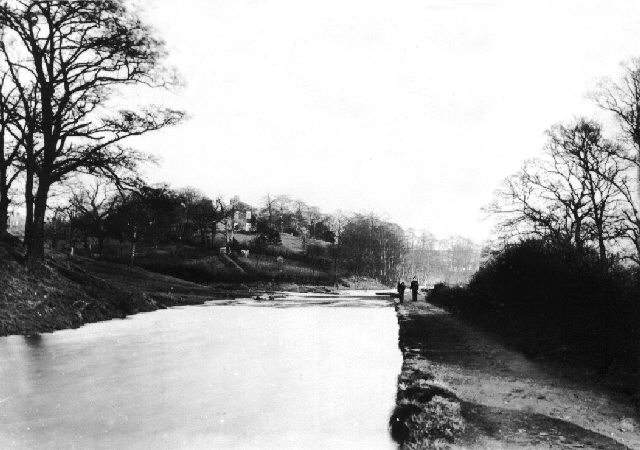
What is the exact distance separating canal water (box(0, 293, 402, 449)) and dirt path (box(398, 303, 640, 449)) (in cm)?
113

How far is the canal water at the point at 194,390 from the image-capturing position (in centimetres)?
720

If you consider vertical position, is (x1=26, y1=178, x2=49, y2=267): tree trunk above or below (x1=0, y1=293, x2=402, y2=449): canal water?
above

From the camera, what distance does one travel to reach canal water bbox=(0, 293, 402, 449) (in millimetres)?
7199

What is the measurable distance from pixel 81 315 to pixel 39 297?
A: 6.07 ft

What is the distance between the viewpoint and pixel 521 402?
25.7 ft

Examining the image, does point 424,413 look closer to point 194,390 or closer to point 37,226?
point 194,390

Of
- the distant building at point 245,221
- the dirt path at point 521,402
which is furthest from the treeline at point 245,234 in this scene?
the dirt path at point 521,402

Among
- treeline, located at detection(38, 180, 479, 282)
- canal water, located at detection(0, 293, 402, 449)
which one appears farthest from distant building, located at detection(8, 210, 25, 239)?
canal water, located at detection(0, 293, 402, 449)

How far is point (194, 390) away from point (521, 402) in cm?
612

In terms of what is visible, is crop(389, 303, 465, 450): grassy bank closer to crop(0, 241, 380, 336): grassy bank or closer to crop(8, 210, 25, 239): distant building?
crop(0, 241, 380, 336): grassy bank

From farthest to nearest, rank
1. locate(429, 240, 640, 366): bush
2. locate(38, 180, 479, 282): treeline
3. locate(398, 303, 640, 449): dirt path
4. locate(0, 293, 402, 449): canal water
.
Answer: locate(38, 180, 479, 282): treeline
locate(429, 240, 640, 366): bush
locate(0, 293, 402, 449): canal water
locate(398, 303, 640, 449): dirt path

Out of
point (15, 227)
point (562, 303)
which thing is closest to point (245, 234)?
point (15, 227)

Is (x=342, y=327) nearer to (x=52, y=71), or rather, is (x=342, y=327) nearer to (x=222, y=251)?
(x=52, y=71)

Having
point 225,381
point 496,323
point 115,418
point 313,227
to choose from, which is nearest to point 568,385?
point 225,381
